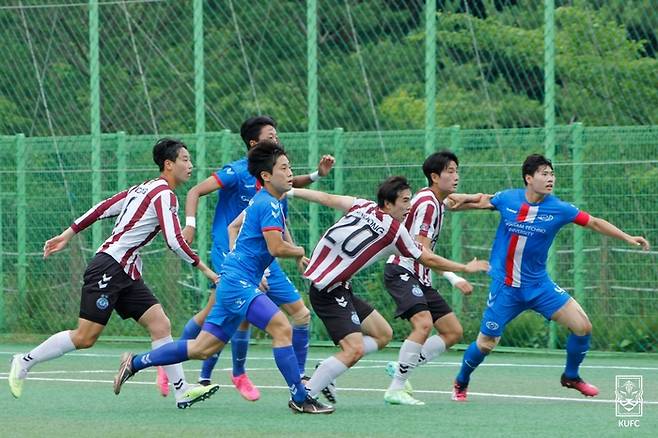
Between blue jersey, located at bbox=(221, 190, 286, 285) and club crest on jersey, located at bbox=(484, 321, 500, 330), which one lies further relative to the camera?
club crest on jersey, located at bbox=(484, 321, 500, 330)

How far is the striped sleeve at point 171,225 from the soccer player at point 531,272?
227 centimetres

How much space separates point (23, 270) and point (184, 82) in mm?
3077

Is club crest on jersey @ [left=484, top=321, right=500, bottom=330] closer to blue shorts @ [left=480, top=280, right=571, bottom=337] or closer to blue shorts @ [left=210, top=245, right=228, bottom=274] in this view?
blue shorts @ [left=480, top=280, right=571, bottom=337]

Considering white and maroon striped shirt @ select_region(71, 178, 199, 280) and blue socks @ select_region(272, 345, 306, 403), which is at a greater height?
white and maroon striped shirt @ select_region(71, 178, 199, 280)

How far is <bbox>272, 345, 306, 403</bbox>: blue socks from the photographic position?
34.1ft

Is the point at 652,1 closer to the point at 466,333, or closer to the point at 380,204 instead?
the point at 466,333

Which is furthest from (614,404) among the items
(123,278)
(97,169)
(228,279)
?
(97,169)

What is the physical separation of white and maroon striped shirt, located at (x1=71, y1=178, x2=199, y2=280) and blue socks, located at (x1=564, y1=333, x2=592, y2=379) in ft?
9.58

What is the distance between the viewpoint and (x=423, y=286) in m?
12.0

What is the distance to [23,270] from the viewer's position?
61.7 ft

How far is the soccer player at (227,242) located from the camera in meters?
11.6

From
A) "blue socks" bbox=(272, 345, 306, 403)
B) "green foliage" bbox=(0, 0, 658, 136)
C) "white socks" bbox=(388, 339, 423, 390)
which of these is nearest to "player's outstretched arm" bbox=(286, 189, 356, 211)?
"white socks" bbox=(388, 339, 423, 390)

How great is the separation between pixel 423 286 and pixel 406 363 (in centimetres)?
81

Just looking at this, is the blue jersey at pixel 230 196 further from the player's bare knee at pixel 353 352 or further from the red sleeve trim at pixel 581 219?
the red sleeve trim at pixel 581 219
